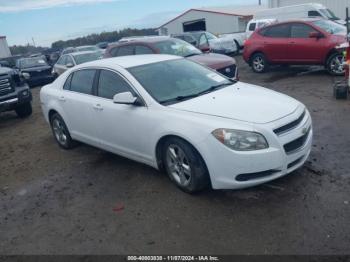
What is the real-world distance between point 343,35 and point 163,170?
8052mm

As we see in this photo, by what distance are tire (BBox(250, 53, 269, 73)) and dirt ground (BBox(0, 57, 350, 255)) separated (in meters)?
6.59

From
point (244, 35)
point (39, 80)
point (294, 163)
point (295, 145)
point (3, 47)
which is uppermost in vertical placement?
point (295, 145)

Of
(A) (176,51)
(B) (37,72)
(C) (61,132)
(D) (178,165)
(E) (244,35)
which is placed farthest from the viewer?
(E) (244,35)

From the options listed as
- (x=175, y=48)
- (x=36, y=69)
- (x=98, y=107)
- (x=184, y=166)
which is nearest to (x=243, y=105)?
(x=184, y=166)

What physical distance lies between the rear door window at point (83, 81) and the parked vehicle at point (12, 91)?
4094 mm

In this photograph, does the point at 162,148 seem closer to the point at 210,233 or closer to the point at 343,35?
the point at 210,233

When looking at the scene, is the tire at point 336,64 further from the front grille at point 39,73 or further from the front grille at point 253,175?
the front grille at point 39,73

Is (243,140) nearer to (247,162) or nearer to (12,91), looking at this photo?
(247,162)

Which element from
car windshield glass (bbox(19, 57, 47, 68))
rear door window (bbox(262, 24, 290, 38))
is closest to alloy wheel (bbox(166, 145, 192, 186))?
rear door window (bbox(262, 24, 290, 38))

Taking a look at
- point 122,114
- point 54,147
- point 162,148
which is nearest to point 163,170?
point 162,148

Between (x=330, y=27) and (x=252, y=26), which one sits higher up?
(x=330, y=27)

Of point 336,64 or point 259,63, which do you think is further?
point 259,63

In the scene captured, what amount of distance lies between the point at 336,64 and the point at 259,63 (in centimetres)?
293

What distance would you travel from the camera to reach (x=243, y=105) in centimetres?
425
